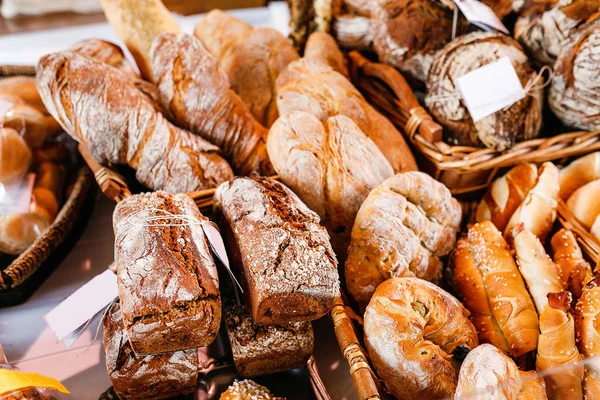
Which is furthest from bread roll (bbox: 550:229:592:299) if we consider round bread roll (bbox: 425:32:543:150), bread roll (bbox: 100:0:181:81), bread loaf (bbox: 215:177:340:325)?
bread roll (bbox: 100:0:181:81)

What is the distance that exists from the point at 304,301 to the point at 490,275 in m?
0.62

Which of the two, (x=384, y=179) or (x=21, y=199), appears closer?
(x=384, y=179)

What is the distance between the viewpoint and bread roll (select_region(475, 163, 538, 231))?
176cm

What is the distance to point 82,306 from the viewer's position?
125 cm

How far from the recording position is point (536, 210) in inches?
64.6

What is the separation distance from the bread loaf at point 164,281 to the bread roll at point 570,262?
1100 millimetres

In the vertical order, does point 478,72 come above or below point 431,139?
above

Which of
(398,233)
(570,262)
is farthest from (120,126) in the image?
(570,262)

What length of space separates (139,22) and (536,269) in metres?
1.79

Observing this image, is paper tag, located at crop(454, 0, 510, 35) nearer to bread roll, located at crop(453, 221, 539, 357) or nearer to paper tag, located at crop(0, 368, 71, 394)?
bread roll, located at crop(453, 221, 539, 357)

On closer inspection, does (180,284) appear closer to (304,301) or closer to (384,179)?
(304,301)

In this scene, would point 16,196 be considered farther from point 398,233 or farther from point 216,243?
point 398,233

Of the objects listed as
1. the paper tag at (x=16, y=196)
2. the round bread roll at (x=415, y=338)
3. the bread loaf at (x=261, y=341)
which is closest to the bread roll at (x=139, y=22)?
the paper tag at (x=16, y=196)

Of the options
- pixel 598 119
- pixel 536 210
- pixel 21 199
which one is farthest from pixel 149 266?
pixel 598 119
